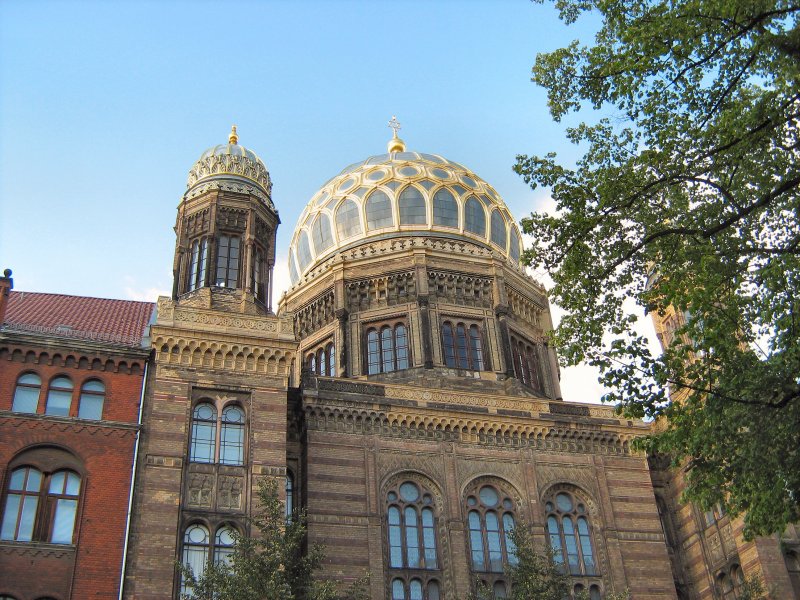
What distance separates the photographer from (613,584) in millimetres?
27344

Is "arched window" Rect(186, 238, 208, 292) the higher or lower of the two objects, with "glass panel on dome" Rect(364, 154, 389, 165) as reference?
lower

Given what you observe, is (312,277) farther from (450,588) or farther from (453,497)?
(450,588)

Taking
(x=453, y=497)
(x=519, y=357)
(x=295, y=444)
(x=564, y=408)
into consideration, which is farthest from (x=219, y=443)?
(x=519, y=357)

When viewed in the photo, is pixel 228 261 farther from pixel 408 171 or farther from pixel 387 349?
pixel 408 171

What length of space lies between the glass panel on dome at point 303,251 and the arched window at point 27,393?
16.3 meters

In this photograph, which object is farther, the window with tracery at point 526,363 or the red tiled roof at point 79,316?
the window with tracery at point 526,363

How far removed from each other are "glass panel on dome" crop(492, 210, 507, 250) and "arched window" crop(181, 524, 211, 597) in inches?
794

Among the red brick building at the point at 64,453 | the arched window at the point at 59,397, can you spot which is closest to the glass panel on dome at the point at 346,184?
the red brick building at the point at 64,453

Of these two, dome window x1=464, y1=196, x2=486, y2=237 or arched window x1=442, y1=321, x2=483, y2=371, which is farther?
dome window x1=464, y1=196, x2=486, y2=237

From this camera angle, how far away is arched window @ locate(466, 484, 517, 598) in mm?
26609

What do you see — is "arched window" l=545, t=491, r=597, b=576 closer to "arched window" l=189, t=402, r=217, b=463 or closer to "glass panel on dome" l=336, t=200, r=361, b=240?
"arched window" l=189, t=402, r=217, b=463

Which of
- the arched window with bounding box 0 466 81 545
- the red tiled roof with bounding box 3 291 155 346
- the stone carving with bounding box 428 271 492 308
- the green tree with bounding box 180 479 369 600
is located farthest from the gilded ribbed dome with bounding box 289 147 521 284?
the green tree with bounding box 180 479 369 600

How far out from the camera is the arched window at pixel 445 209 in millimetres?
38062

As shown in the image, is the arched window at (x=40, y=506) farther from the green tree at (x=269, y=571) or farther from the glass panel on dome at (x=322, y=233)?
the glass panel on dome at (x=322, y=233)
